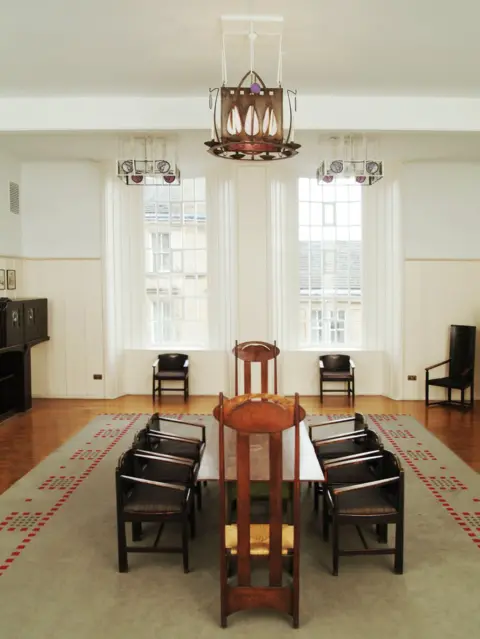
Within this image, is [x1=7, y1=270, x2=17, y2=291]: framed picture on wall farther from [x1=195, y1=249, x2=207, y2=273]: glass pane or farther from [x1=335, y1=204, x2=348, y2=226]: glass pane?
[x1=335, y1=204, x2=348, y2=226]: glass pane

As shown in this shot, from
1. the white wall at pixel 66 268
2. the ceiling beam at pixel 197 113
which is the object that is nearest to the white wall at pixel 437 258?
the ceiling beam at pixel 197 113

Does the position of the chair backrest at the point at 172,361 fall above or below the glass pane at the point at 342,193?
below

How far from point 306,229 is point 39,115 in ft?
15.4

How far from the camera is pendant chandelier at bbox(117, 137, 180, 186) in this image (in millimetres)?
6016

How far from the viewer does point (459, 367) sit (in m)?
8.45

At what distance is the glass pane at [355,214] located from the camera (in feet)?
30.3

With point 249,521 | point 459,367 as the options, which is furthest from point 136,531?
point 459,367

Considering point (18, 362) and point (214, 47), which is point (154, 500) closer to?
point (214, 47)

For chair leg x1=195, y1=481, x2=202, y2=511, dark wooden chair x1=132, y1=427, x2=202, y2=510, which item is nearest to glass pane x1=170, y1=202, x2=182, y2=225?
dark wooden chair x1=132, y1=427, x2=202, y2=510

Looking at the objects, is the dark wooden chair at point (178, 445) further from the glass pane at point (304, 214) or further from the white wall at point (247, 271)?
the glass pane at point (304, 214)

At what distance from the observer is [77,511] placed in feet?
15.8

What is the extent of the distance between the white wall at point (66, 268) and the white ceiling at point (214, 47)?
3.32 m

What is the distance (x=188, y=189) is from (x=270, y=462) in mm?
6806

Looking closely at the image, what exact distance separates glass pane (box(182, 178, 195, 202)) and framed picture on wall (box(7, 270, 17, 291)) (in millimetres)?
2784
